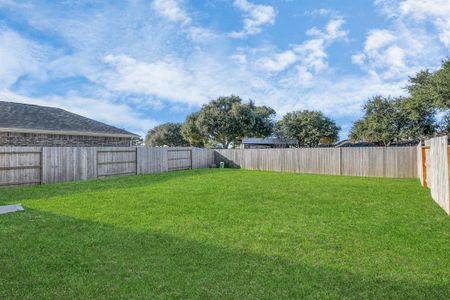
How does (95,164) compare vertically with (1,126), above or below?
below

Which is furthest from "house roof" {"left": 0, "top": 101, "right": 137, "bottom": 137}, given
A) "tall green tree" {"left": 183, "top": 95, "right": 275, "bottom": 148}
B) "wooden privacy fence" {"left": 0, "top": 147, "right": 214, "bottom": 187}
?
"tall green tree" {"left": 183, "top": 95, "right": 275, "bottom": 148}

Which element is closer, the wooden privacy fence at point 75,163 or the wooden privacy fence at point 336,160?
the wooden privacy fence at point 75,163

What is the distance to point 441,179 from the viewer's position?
284 inches

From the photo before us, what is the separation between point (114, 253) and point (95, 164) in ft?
38.2

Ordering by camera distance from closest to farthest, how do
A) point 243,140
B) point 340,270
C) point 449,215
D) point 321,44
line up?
point 340,270 → point 449,215 → point 321,44 → point 243,140

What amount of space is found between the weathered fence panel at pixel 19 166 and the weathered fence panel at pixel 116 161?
9.08 feet

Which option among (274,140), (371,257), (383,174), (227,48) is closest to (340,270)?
(371,257)

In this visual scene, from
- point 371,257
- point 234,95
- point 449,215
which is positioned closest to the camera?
point 371,257

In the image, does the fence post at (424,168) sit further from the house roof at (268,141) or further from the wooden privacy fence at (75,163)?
the house roof at (268,141)

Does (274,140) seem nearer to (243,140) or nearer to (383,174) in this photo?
(243,140)

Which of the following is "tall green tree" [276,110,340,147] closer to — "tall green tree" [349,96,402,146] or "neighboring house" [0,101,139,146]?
"tall green tree" [349,96,402,146]

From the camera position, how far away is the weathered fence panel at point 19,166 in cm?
1213

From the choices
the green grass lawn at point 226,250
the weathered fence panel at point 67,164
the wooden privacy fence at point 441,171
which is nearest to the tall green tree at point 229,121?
the weathered fence panel at point 67,164

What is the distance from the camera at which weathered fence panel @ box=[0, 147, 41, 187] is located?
478 inches
